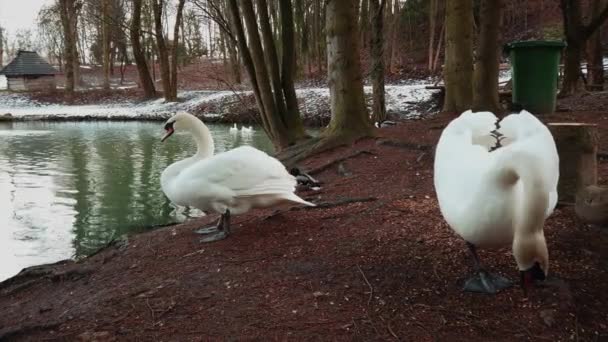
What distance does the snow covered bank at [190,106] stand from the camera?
2377 centimetres

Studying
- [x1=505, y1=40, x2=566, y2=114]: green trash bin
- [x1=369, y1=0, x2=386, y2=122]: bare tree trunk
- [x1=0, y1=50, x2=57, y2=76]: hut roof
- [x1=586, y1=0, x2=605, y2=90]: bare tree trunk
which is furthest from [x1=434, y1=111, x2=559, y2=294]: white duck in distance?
[x1=0, y1=50, x2=57, y2=76]: hut roof

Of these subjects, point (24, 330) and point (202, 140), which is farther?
point (202, 140)

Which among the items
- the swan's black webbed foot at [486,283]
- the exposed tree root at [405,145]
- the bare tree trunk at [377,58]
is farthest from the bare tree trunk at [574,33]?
the swan's black webbed foot at [486,283]

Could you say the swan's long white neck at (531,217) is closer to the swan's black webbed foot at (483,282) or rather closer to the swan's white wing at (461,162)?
the swan's white wing at (461,162)

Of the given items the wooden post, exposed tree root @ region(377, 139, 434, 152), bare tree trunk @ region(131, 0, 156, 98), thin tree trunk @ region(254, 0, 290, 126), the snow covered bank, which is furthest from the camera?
bare tree trunk @ region(131, 0, 156, 98)

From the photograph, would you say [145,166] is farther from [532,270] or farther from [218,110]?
[218,110]

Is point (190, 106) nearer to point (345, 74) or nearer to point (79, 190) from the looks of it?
point (79, 190)

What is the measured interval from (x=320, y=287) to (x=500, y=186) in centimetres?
136

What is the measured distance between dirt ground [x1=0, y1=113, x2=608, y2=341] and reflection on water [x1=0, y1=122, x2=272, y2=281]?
205cm

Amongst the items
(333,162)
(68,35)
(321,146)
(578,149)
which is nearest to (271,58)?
(321,146)

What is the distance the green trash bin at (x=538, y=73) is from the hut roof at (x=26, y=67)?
46728 millimetres

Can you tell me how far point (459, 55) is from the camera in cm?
949

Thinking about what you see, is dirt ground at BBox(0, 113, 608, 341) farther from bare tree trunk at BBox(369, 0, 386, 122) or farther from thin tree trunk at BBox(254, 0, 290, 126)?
bare tree trunk at BBox(369, 0, 386, 122)

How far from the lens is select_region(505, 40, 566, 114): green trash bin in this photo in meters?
9.20
